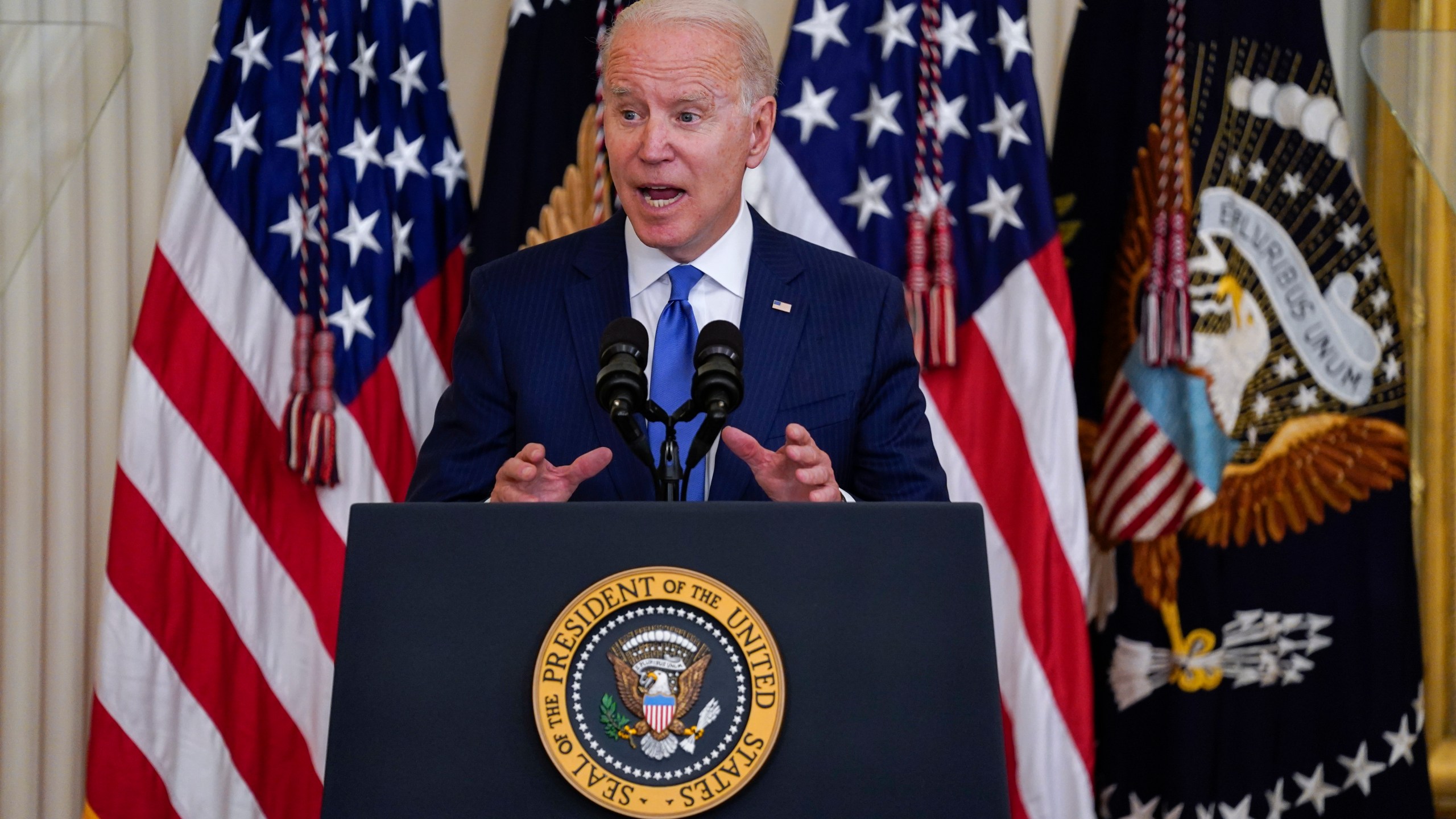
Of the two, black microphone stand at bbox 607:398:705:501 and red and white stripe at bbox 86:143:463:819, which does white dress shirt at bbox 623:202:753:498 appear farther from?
red and white stripe at bbox 86:143:463:819

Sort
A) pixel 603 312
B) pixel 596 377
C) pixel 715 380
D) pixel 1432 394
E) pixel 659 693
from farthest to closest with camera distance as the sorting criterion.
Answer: pixel 1432 394
pixel 603 312
pixel 596 377
pixel 715 380
pixel 659 693

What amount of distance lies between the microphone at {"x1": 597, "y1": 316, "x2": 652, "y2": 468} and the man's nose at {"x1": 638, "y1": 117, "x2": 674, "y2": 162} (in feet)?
1.65

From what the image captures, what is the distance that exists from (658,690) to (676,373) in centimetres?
74

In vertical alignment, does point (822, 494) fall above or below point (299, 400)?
below

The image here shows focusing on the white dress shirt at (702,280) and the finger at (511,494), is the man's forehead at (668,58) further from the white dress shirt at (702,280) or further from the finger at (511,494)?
the finger at (511,494)

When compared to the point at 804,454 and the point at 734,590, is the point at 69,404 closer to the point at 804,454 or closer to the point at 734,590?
the point at 804,454

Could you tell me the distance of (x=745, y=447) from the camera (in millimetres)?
1385

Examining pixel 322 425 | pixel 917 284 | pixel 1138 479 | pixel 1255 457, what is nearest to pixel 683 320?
pixel 917 284

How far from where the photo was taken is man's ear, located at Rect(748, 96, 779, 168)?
1906 mm

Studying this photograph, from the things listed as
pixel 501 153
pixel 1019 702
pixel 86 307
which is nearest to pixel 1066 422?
pixel 1019 702

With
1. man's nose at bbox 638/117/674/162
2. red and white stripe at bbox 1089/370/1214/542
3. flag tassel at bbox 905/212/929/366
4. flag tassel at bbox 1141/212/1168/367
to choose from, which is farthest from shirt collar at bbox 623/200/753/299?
red and white stripe at bbox 1089/370/1214/542

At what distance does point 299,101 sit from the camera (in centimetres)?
282

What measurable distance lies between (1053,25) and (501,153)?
132 centimetres

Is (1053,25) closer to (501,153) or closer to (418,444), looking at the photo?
(501,153)
